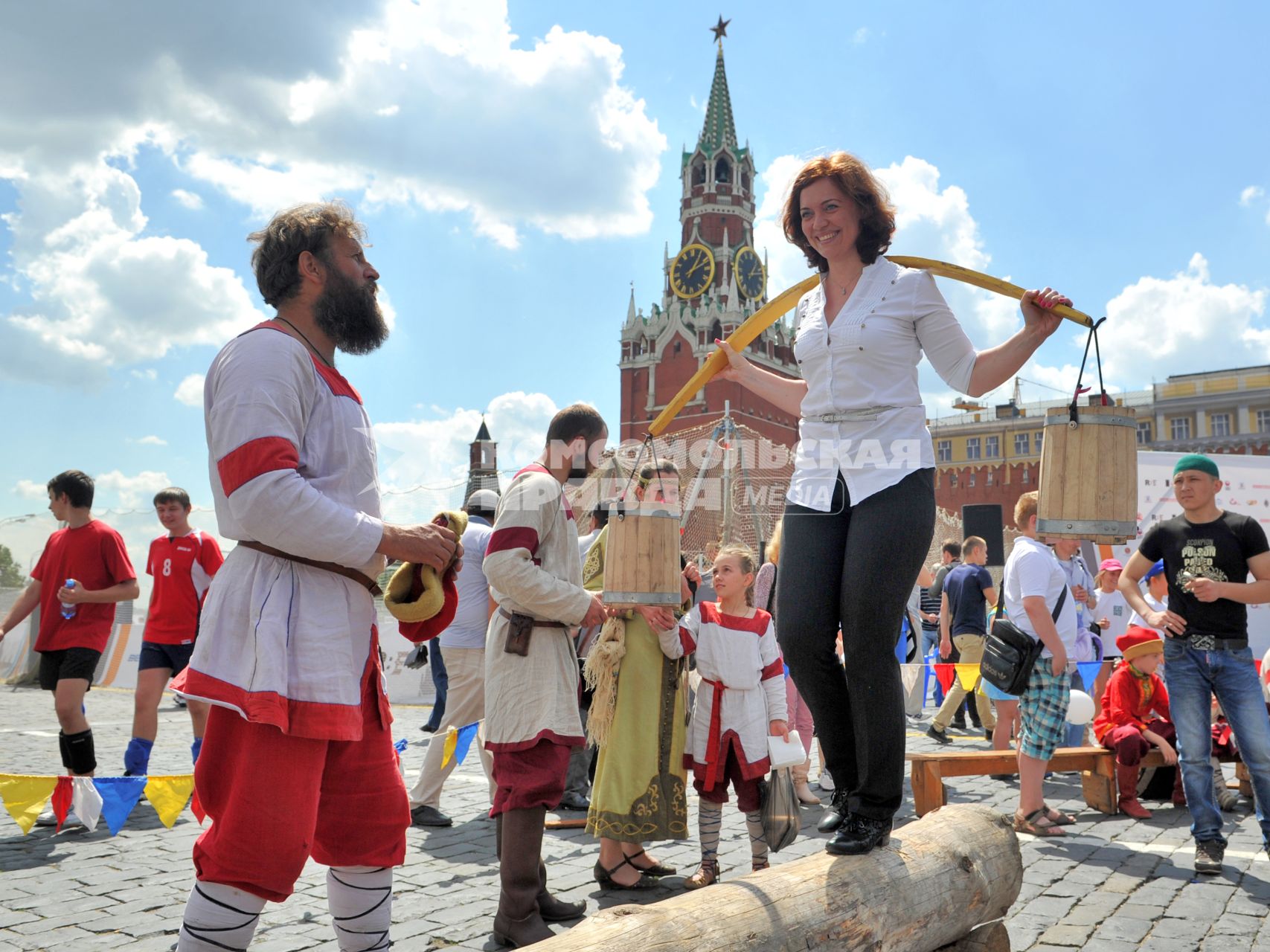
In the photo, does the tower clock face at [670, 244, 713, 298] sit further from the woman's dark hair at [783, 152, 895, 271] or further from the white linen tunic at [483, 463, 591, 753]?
the woman's dark hair at [783, 152, 895, 271]

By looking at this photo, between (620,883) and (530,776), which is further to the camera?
(620,883)

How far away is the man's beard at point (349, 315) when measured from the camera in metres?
2.79

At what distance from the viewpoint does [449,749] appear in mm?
6152

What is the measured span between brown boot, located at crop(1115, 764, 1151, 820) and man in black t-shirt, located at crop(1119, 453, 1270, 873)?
1.55 metres

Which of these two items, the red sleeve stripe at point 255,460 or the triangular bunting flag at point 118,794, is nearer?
the red sleeve stripe at point 255,460

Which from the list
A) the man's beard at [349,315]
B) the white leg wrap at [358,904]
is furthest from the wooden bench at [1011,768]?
the man's beard at [349,315]

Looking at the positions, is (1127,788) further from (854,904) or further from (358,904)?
(358,904)

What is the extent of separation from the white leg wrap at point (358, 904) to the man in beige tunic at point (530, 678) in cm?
133

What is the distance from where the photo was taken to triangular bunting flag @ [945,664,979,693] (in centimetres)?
952

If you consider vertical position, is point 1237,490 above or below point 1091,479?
above

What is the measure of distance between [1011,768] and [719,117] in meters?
93.2

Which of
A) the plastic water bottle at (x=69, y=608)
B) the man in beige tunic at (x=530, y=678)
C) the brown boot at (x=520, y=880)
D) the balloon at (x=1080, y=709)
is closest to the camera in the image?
the brown boot at (x=520, y=880)

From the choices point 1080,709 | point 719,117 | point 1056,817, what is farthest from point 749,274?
point 1056,817

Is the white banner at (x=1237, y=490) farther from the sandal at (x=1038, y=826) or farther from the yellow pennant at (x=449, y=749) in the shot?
the yellow pennant at (x=449, y=749)
